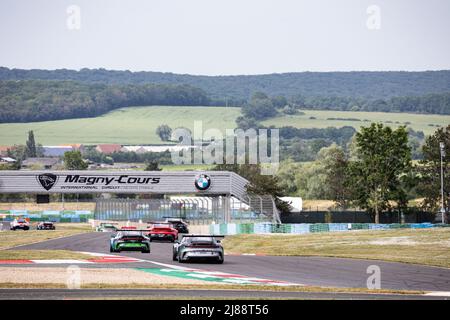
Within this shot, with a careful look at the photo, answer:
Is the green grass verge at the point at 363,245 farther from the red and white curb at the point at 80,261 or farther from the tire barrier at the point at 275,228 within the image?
the red and white curb at the point at 80,261

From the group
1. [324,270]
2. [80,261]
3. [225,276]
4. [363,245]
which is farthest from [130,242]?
[225,276]

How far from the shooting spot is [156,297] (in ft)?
78.7

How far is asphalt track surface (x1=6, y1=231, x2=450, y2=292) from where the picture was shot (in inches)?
1150

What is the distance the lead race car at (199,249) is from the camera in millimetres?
37062

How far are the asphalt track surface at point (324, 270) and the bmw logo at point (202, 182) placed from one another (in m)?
41.6

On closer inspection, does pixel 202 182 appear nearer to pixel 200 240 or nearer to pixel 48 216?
pixel 48 216

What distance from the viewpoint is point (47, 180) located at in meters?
88.6

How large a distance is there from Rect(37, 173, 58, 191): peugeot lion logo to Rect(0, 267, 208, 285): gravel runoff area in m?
55.8

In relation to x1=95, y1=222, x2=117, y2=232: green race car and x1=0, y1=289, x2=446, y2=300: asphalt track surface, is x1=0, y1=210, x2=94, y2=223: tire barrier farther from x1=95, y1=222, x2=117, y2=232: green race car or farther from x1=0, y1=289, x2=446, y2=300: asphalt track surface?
x1=0, y1=289, x2=446, y2=300: asphalt track surface

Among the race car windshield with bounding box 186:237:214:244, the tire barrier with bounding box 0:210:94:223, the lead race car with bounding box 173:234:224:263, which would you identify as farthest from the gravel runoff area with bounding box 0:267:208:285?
the tire barrier with bounding box 0:210:94:223

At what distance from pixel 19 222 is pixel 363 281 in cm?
5723

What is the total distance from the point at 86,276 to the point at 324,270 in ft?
30.0

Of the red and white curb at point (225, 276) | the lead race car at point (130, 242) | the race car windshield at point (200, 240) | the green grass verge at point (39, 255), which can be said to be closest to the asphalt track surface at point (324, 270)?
the lead race car at point (130, 242)
